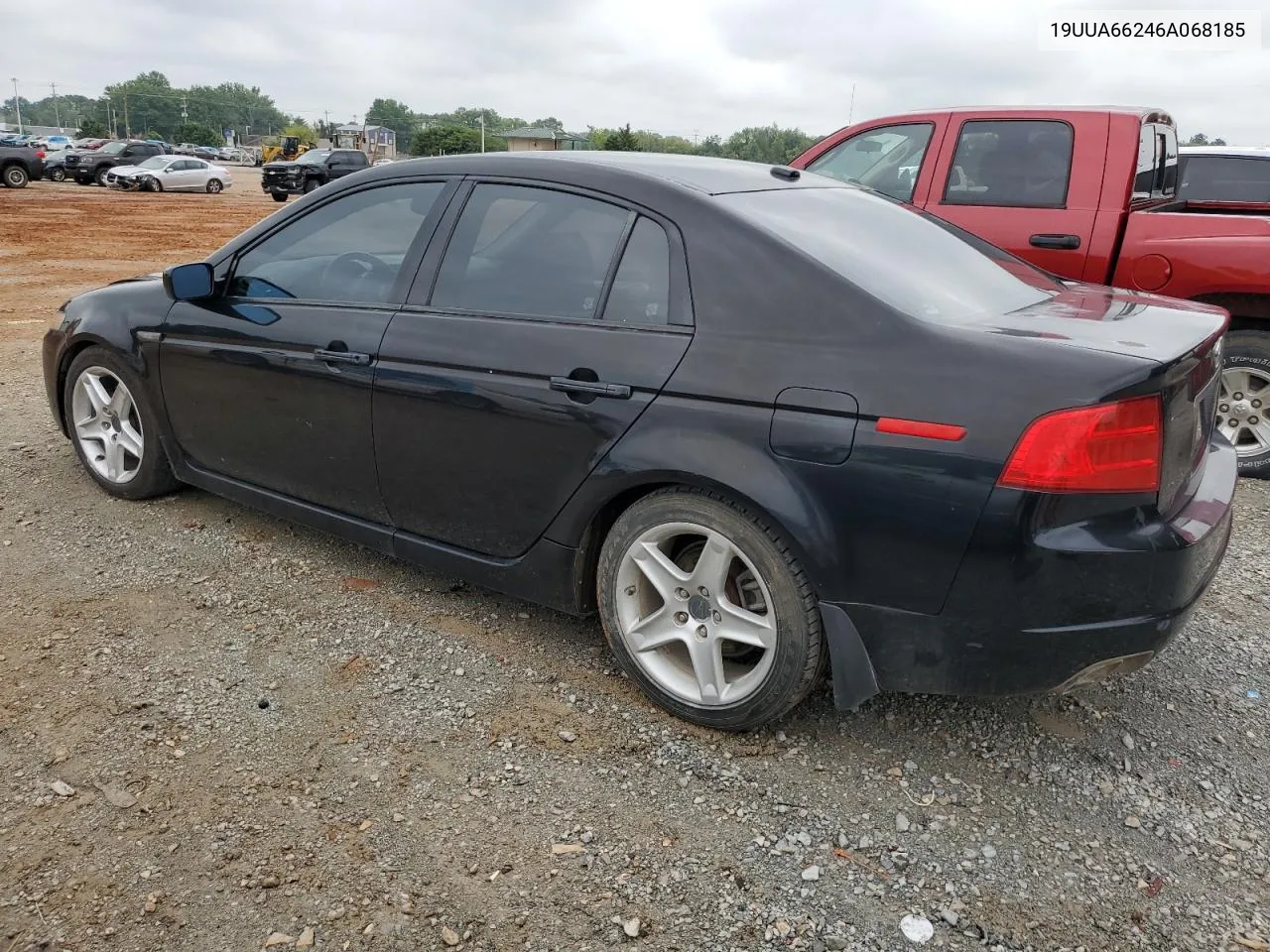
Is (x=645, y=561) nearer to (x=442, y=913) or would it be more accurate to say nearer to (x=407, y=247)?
(x=442, y=913)

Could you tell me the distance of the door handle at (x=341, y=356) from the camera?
3.31 m

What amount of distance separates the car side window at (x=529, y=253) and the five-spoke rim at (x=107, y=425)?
1984mm

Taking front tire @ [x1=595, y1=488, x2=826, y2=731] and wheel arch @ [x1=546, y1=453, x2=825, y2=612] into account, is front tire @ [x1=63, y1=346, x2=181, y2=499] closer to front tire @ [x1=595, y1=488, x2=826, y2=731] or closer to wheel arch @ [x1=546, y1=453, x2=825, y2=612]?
wheel arch @ [x1=546, y1=453, x2=825, y2=612]

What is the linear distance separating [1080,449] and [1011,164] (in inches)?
148

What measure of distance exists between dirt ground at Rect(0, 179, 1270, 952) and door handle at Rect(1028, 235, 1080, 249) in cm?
218

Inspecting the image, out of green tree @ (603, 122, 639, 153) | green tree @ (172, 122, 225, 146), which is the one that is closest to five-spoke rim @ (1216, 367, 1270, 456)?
green tree @ (603, 122, 639, 153)

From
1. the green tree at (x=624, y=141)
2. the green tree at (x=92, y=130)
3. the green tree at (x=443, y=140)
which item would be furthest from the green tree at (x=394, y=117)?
the green tree at (x=624, y=141)

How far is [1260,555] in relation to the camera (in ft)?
13.9

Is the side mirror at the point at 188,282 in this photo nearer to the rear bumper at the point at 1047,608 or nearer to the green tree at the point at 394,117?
the rear bumper at the point at 1047,608

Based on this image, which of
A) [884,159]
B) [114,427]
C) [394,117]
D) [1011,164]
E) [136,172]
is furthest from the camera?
[394,117]

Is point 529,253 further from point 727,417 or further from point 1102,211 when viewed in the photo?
point 1102,211

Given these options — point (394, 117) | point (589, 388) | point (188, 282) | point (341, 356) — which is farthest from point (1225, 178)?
point (394, 117)

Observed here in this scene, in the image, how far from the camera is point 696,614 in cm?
281

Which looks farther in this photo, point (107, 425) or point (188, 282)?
point (107, 425)
